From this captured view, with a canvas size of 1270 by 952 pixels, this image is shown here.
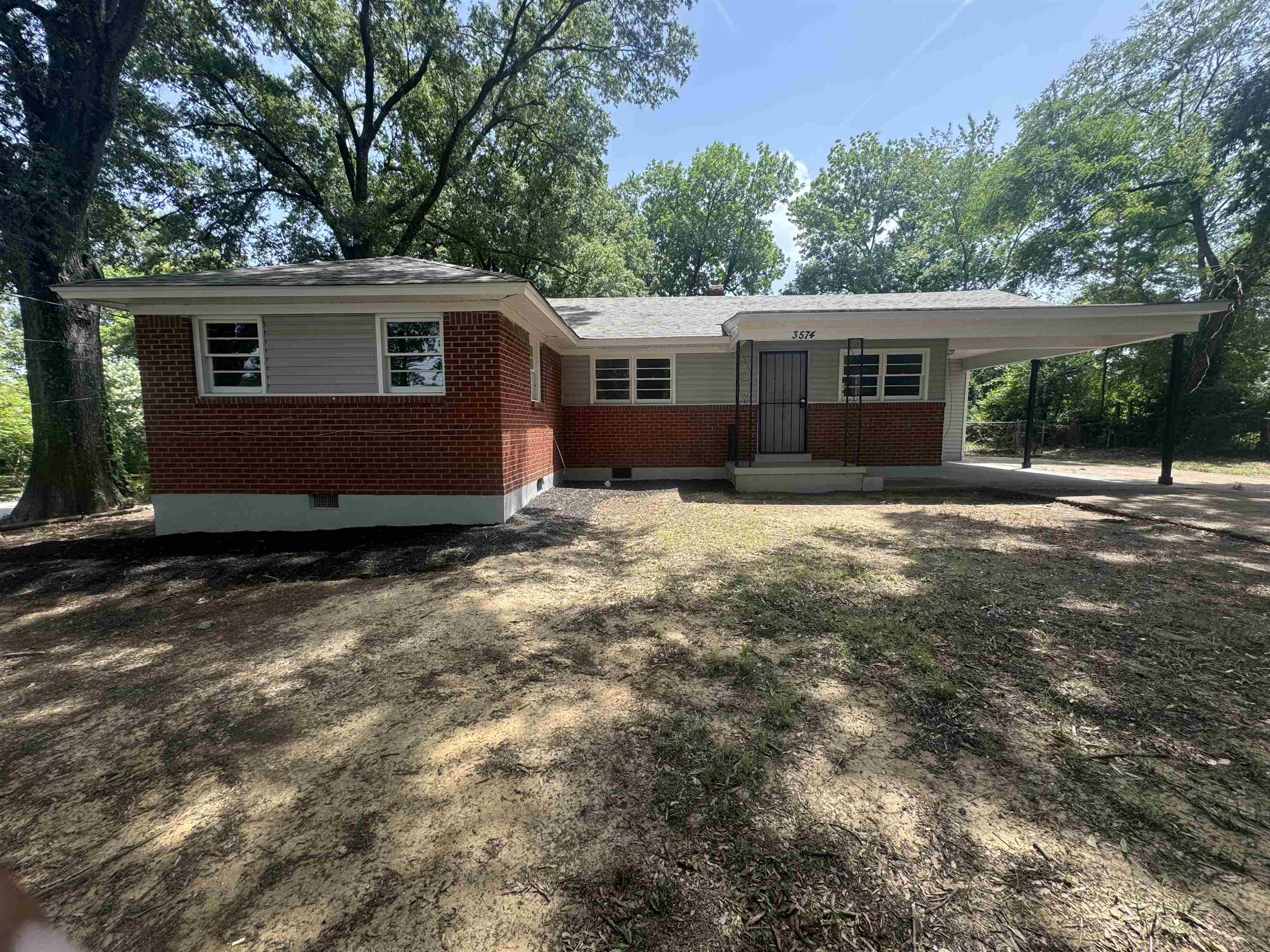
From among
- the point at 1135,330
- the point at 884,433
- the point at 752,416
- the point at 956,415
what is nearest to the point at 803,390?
the point at 752,416

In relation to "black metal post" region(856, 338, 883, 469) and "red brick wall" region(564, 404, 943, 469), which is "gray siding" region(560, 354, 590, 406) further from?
"black metal post" region(856, 338, 883, 469)

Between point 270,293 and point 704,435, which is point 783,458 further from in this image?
point 270,293

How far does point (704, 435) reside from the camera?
11.3m

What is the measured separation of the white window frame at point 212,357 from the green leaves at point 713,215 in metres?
27.2

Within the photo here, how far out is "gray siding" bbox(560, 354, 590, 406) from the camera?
37.2 ft

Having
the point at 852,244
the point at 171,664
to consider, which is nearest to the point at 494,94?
the point at 171,664

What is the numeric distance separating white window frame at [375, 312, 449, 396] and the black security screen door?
6.80 metres

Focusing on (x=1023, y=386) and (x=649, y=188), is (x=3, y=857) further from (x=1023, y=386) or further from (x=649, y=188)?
(x=649, y=188)

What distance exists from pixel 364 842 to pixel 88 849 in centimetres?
100

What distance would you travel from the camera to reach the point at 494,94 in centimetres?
1465

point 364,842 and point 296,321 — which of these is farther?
point 296,321

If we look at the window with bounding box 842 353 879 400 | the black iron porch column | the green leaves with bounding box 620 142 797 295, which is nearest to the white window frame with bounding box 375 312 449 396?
the window with bounding box 842 353 879 400

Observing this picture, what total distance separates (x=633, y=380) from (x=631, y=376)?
0.09m

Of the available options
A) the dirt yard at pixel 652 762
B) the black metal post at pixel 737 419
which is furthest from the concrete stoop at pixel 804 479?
the dirt yard at pixel 652 762
